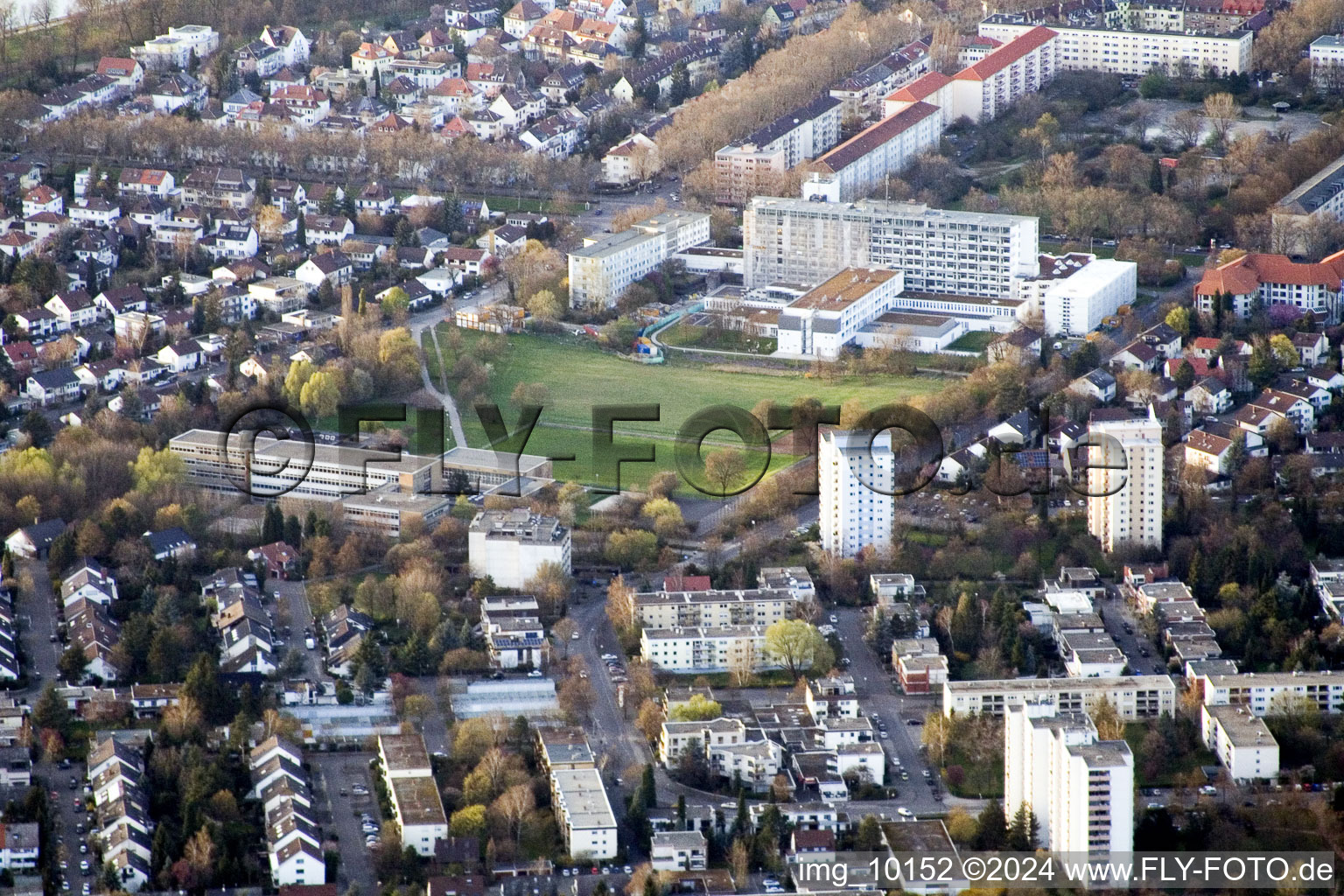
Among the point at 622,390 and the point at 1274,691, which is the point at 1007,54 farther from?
the point at 1274,691

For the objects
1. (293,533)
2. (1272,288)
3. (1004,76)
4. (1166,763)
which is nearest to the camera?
(1166,763)

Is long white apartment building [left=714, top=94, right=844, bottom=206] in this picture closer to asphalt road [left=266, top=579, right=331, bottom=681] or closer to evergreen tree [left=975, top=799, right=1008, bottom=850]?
asphalt road [left=266, top=579, right=331, bottom=681]

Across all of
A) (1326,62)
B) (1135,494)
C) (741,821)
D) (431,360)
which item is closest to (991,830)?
(741,821)

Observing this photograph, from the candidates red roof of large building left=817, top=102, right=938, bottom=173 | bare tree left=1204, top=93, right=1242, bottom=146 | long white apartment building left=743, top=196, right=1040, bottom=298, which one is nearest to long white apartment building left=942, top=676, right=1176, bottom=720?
long white apartment building left=743, top=196, right=1040, bottom=298

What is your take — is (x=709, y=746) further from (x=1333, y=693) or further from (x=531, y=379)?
(x=531, y=379)

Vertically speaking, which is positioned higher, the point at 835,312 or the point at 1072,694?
the point at 835,312

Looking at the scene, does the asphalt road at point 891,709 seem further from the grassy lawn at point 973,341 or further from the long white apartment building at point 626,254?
the long white apartment building at point 626,254

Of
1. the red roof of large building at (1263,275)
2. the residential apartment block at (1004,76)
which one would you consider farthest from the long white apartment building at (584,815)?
the residential apartment block at (1004,76)
